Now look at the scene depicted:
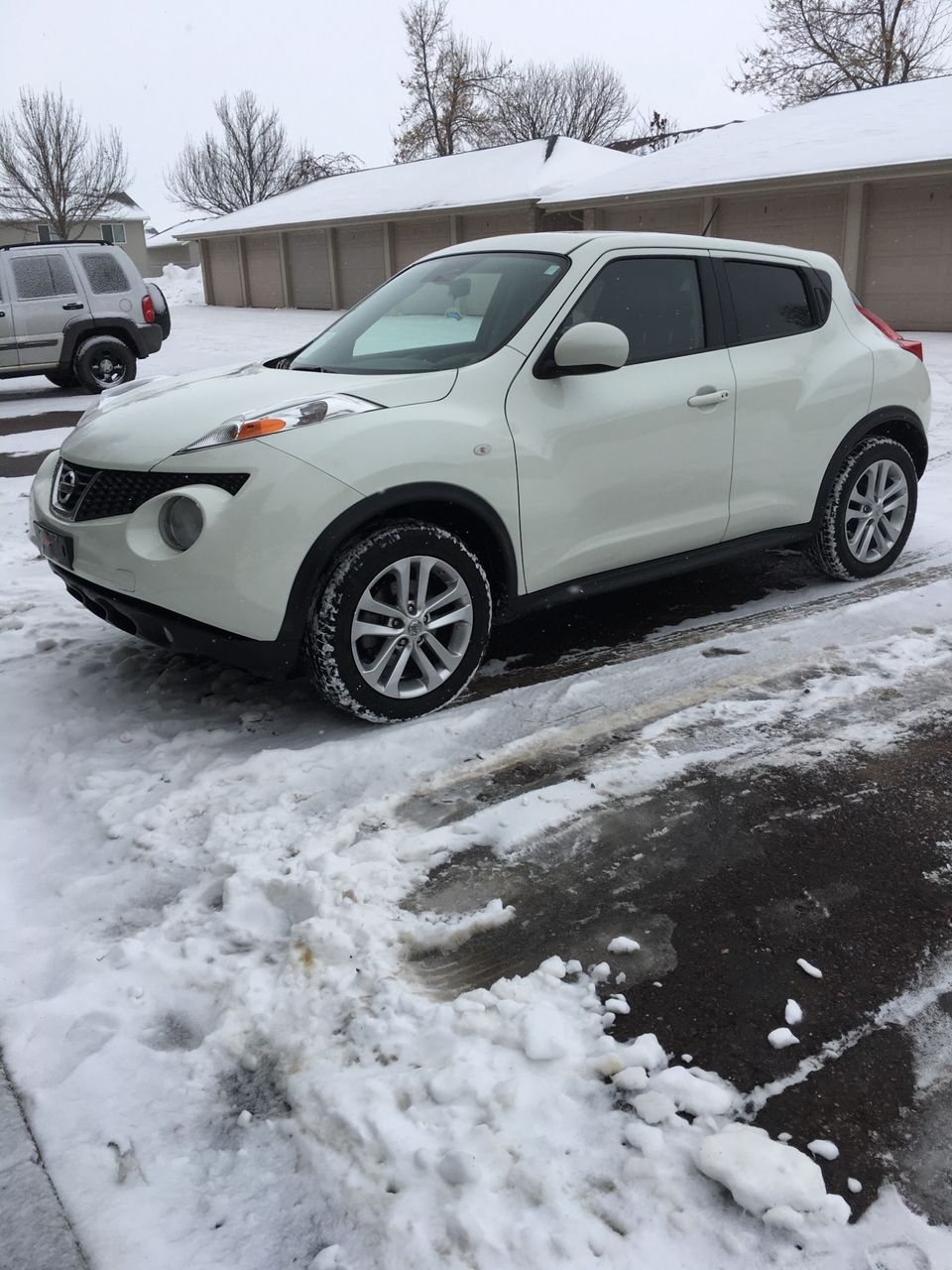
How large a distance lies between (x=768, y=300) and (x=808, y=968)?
3.37m

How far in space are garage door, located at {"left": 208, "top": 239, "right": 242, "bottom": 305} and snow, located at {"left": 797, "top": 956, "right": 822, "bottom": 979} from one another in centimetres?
3695

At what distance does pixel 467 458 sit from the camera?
12.8ft

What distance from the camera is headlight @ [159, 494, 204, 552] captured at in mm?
3621

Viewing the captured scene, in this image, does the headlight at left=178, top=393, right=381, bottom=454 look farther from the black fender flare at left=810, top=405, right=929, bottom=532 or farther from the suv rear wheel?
the suv rear wheel

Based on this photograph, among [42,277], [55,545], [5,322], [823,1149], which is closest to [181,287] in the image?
[42,277]

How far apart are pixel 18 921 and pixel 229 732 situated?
1.19 metres

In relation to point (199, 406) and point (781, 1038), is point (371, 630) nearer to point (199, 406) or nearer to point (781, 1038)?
point (199, 406)

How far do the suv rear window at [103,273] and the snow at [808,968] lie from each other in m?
13.8

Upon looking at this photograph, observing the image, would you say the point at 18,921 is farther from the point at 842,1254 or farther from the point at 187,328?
the point at 187,328

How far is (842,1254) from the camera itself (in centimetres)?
193

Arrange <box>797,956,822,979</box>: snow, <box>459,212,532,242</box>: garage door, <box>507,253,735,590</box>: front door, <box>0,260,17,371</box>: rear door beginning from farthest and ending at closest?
<box>459,212,532,242</box>: garage door, <box>0,260,17,371</box>: rear door, <box>507,253,735,590</box>: front door, <box>797,956,822,979</box>: snow

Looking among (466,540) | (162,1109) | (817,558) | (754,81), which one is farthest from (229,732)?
(754,81)

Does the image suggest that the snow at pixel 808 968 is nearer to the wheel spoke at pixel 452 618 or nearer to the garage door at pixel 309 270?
the wheel spoke at pixel 452 618

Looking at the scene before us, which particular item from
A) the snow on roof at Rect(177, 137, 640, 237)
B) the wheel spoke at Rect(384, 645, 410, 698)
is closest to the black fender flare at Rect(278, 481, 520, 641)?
the wheel spoke at Rect(384, 645, 410, 698)
